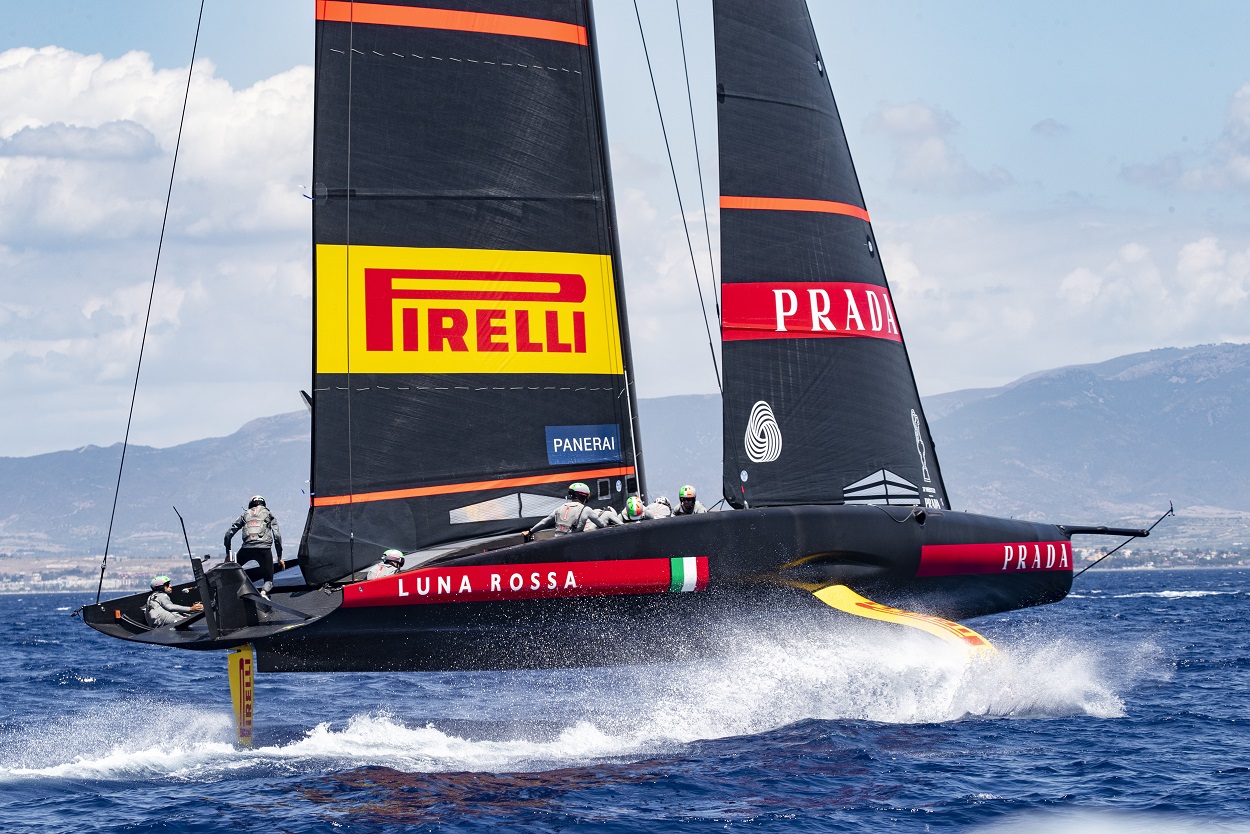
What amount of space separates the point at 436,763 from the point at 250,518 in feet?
10.6

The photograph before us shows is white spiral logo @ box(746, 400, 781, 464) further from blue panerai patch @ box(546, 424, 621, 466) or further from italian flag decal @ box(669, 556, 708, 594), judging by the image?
italian flag decal @ box(669, 556, 708, 594)

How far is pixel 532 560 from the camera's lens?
12.3 m

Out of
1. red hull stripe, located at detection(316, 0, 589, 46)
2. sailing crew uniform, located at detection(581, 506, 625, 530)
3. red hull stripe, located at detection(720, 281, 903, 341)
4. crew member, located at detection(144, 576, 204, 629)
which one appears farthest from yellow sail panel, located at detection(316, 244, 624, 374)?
crew member, located at detection(144, 576, 204, 629)

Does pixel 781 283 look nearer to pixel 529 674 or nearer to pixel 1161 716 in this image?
pixel 1161 716

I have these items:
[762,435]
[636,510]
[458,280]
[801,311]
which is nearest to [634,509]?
[636,510]

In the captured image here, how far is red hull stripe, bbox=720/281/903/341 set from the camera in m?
14.5

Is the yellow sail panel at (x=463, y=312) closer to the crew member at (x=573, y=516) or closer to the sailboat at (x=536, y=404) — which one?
the sailboat at (x=536, y=404)

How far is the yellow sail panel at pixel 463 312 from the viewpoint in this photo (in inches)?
527

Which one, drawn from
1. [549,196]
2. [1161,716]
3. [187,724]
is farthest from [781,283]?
[187,724]

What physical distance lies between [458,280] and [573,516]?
2489 mm

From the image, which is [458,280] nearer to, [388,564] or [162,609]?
[388,564]

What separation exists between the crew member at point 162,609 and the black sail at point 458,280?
3.78ft

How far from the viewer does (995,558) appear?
47.3 ft

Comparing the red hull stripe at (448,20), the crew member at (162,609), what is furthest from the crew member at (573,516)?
the red hull stripe at (448,20)
